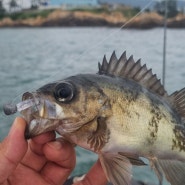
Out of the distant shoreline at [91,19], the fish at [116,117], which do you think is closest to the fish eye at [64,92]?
the fish at [116,117]

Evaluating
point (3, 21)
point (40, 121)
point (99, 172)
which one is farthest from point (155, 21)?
point (3, 21)

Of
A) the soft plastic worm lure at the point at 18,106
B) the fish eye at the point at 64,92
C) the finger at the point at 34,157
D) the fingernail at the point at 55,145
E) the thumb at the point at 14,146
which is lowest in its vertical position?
the finger at the point at 34,157

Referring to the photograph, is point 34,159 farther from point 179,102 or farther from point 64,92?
point 179,102

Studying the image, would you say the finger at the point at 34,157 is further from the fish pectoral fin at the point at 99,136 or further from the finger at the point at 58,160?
the fish pectoral fin at the point at 99,136

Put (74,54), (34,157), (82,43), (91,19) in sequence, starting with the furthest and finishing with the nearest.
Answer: (82,43), (74,54), (91,19), (34,157)

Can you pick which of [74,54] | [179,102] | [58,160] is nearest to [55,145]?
[58,160]

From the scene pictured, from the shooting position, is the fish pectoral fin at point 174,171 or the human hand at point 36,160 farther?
the fish pectoral fin at point 174,171

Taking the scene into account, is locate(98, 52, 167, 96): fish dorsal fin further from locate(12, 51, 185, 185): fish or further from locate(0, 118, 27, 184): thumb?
locate(0, 118, 27, 184): thumb
